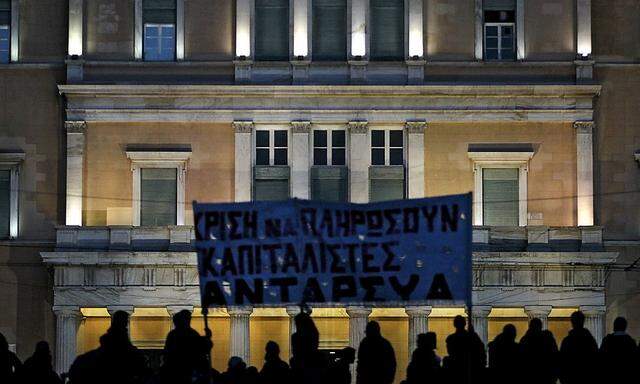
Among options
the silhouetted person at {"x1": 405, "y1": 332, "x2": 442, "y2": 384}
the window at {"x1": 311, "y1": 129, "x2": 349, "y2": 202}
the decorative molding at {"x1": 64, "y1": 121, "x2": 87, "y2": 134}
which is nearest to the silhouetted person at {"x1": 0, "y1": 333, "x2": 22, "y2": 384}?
the silhouetted person at {"x1": 405, "y1": 332, "x2": 442, "y2": 384}

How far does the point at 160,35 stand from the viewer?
51156 mm

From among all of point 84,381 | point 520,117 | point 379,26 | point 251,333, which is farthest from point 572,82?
point 84,381

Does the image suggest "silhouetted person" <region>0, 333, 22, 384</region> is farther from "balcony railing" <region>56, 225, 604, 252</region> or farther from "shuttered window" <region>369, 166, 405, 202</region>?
"shuttered window" <region>369, 166, 405, 202</region>

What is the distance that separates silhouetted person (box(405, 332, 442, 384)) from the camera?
26.3 metres

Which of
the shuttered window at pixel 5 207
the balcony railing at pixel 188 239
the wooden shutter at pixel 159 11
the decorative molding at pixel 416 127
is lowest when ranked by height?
the balcony railing at pixel 188 239

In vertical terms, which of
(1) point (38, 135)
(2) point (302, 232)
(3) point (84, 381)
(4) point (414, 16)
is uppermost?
(4) point (414, 16)

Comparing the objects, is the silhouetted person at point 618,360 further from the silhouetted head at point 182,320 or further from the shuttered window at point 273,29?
the shuttered window at point 273,29

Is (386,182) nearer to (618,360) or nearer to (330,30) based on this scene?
(330,30)

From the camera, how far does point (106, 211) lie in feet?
165

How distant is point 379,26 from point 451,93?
2.73 m

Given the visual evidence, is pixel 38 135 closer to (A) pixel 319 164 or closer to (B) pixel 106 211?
(B) pixel 106 211

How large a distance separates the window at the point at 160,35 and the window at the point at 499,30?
853 centimetres

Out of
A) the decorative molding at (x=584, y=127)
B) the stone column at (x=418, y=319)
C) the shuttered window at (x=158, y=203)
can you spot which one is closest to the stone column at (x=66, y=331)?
the shuttered window at (x=158, y=203)

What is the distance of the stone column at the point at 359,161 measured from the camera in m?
50.3
